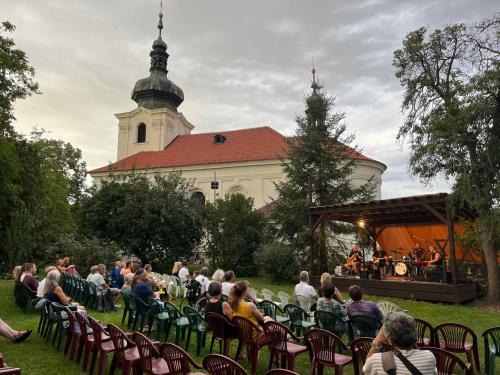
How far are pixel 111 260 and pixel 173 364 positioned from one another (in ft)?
48.0

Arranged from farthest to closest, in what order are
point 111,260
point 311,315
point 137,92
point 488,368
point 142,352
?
point 137,92
point 111,260
point 311,315
point 488,368
point 142,352

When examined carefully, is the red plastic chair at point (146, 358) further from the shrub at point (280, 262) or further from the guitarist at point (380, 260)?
the shrub at point (280, 262)

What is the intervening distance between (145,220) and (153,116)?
22625 millimetres

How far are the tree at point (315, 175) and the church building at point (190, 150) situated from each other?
9.67 m

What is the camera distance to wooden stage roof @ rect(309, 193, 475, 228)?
520 inches

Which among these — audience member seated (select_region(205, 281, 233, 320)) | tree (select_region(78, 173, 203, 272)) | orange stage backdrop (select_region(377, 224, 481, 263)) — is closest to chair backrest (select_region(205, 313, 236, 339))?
audience member seated (select_region(205, 281, 233, 320))

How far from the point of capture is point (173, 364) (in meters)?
3.87

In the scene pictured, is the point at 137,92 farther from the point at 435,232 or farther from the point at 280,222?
the point at 435,232

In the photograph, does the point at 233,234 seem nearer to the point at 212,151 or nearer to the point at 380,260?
the point at 380,260

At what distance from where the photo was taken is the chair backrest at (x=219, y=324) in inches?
225

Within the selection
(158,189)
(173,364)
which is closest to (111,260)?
(158,189)

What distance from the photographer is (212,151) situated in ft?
121

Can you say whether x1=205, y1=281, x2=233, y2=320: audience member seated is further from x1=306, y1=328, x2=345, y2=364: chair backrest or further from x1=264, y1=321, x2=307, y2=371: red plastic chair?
x1=306, y1=328, x2=345, y2=364: chair backrest

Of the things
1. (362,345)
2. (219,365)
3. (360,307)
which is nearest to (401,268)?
(360,307)
